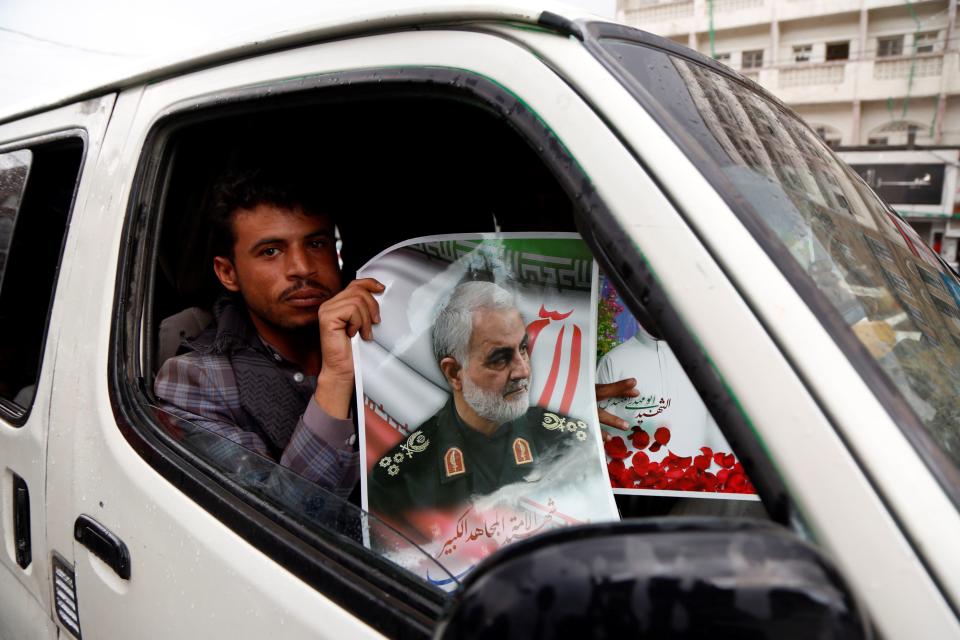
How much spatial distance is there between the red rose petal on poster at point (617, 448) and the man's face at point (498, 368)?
0.71 feet

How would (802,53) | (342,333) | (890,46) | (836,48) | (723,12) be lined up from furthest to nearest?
(802,53) < (723,12) < (836,48) < (890,46) < (342,333)

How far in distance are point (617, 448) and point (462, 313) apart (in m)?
0.37

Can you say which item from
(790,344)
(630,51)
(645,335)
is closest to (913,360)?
(790,344)

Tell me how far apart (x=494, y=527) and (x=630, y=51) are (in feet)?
2.43

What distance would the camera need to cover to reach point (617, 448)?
1210 mm

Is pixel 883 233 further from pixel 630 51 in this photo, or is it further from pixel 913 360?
pixel 630 51

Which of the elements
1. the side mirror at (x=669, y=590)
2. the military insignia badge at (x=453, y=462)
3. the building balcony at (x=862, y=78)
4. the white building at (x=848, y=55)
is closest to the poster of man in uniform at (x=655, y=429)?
the military insignia badge at (x=453, y=462)

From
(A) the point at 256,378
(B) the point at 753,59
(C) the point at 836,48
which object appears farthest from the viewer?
(B) the point at 753,59

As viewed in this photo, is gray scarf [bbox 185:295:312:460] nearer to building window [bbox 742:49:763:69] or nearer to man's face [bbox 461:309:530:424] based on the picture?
man's face [bbox 461:309:530:424]

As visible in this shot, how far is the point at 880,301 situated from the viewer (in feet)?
2.87

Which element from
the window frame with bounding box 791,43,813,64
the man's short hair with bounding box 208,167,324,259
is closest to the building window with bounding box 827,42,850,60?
the window frame with bounding box 791,43,813,64

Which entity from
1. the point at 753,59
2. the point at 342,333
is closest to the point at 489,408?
the point at 342,333

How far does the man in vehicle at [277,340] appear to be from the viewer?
4.41 ft

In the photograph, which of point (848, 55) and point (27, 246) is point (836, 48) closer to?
point (848, 55)
